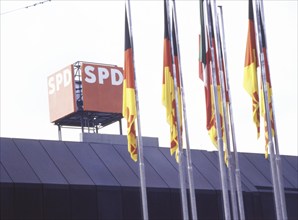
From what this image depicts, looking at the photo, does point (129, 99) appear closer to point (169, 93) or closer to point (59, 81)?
point (169, 93)

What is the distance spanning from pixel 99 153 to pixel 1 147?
22.5 ft

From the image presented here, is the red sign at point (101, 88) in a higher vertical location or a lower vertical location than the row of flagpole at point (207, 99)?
higher

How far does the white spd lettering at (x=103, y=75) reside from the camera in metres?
75.8

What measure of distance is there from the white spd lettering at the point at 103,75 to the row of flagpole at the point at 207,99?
103 ft

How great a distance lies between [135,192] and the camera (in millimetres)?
58031

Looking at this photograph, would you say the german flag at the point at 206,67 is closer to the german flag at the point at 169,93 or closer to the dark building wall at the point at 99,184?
the german flag at the point at 169,93

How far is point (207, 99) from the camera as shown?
43500mm

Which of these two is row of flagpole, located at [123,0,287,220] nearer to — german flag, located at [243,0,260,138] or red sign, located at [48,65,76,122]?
german flag, located at [243,0,260,138]

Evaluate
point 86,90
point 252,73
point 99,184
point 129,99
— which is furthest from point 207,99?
point 86,90

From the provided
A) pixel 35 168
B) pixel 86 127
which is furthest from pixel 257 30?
pixel 86 127

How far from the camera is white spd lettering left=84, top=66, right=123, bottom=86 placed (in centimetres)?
7581

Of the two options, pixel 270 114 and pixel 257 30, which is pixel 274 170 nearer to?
pixel 270 114

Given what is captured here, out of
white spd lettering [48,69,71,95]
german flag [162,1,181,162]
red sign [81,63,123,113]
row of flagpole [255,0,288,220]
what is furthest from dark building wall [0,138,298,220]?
white spd lettering [48,69,71,95]

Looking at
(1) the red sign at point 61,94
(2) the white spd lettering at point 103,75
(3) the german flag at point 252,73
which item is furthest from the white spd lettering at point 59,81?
(3) the german flag at point 252,73
